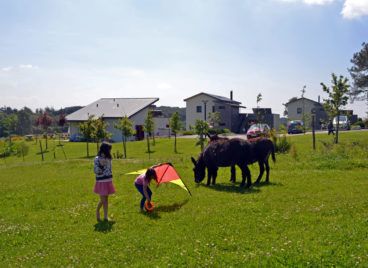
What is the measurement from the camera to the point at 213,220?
991cm

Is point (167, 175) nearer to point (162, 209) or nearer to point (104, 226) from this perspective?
point (162, 209)

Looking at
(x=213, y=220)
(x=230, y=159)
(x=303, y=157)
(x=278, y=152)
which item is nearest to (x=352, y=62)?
(x=278, y=152)

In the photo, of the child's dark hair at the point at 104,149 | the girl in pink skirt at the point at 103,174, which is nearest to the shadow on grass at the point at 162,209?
the girl in pink skirt at the point at 103,174

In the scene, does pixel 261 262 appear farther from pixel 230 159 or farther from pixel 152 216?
pixel 230 159

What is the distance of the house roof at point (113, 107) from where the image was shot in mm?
62406

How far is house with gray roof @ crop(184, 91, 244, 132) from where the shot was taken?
70.9 meters

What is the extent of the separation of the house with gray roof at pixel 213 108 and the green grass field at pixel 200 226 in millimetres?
54652

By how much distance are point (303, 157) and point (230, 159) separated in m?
8.97

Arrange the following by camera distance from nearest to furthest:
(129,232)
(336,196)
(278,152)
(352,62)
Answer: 1. (129,232)
2. (336,196)
3. (278,152)
4. (352,62)

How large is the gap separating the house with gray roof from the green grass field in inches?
2152

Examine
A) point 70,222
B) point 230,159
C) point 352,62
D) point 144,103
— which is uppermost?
point 352,62

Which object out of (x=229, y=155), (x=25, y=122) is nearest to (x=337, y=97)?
(x=229, y=155)

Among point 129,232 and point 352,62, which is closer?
point 129,232

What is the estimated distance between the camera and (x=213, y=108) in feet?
235
